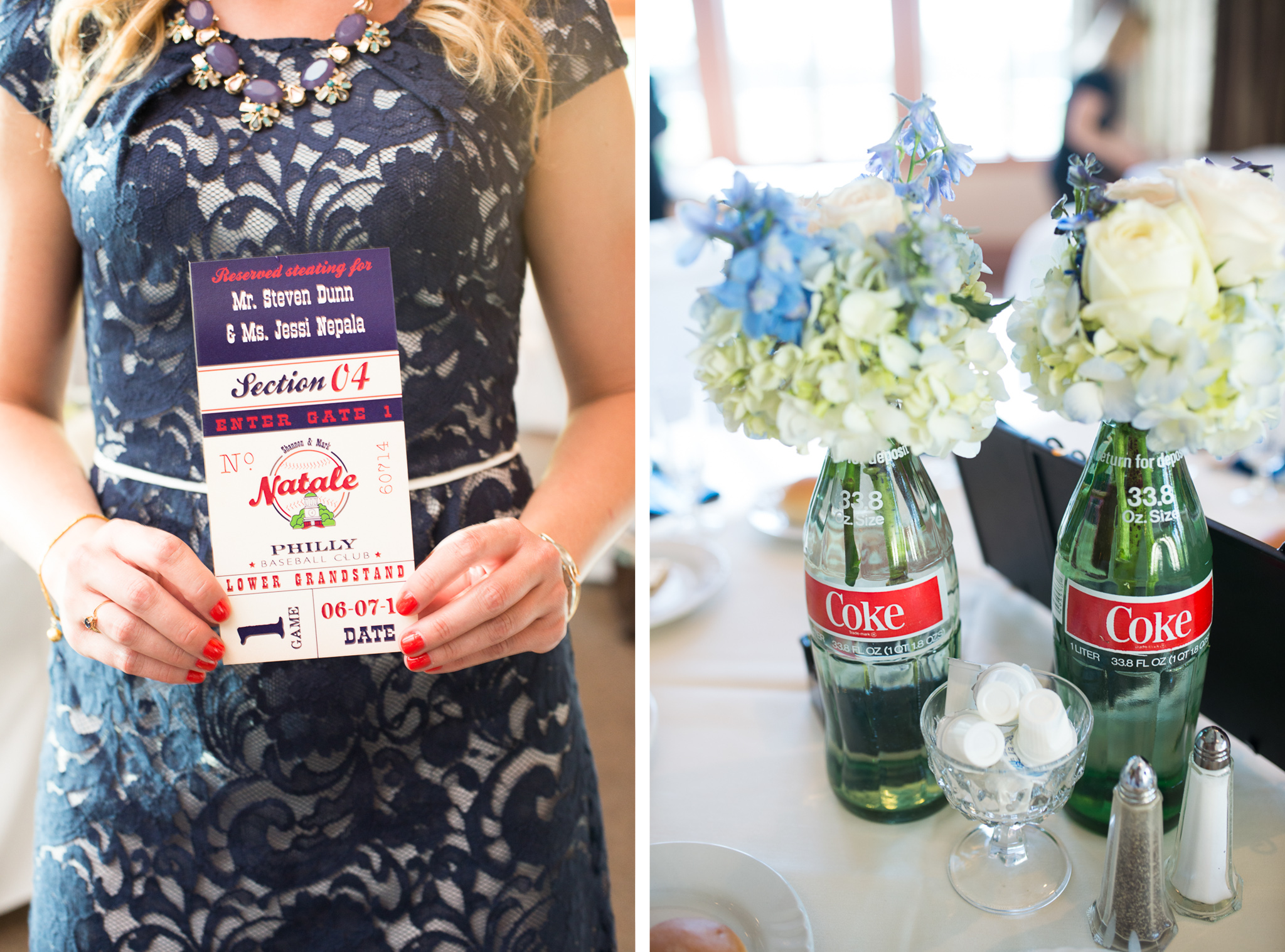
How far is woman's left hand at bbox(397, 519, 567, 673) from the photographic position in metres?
0.61

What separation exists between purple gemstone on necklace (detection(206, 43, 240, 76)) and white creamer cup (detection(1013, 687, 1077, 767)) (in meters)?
0.70

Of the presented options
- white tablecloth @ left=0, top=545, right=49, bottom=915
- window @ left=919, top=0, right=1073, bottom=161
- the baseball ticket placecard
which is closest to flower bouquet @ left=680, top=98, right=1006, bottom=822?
the baseball ticket placecard

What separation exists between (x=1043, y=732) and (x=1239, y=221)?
1.05ft

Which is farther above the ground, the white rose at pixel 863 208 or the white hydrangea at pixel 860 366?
the white rose at pixel 863 208

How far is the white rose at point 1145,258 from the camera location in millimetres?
462

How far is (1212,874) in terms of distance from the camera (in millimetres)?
591

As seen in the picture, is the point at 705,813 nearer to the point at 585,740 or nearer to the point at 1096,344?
the point at 585,740

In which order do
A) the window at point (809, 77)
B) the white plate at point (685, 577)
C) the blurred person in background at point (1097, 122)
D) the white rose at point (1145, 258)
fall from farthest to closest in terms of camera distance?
1. the window at point (809, 77)
2. the blurred person in background at point (1097, 122)
3. the white plate at point (685, 577)
4. the white rose at point (1145, 258)

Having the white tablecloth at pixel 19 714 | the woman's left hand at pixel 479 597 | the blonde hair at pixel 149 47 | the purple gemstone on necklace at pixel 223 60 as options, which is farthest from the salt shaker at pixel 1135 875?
the white tablecloth at pixel 19 714

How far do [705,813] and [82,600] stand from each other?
50cm

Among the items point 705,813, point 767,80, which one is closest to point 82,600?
point 705,813

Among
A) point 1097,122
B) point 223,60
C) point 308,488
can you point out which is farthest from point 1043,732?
point 1097,122

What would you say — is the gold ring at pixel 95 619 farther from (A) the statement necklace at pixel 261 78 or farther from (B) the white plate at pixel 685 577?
(B) the white plate at pixel 685 577

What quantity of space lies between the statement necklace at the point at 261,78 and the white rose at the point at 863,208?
358mm
